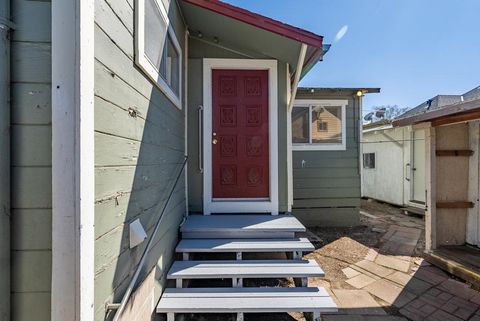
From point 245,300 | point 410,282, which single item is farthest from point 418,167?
point 245,300

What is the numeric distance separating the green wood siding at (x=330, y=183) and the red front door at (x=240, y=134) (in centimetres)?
199

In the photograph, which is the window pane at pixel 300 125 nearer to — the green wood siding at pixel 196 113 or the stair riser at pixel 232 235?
the green wood siding at pixel 196 113

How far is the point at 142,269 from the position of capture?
1.67 meters

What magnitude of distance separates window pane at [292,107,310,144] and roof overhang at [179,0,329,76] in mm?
1757

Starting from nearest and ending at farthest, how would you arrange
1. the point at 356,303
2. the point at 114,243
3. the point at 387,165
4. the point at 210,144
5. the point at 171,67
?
the point at 114,243, the point at 356,303, the point at 171,67, the point at 210,144, the point at 387,165

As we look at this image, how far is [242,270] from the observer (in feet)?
7.61

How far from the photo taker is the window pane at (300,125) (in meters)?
5.29

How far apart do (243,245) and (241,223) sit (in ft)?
1.35

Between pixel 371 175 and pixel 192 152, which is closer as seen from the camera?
pixel 192 152

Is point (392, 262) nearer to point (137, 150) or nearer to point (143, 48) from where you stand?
point (137, 150)

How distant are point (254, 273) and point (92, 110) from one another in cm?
189

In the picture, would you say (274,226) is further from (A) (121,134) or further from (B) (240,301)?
(A) (121,134)

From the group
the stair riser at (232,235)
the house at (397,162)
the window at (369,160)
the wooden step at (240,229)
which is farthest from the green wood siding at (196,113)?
the window at (369,160)

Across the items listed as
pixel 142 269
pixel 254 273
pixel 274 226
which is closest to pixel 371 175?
pixel 274 226
